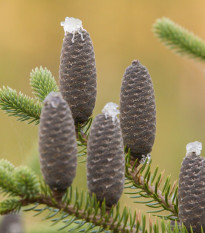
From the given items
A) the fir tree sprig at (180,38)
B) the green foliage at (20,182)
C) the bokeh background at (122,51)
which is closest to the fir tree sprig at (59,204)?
the green foliage at (20,182)

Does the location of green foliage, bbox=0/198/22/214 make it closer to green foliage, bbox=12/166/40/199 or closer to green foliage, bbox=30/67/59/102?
green foliage, bbox=12/166/40/199

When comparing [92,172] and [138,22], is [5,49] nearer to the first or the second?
[138,22]

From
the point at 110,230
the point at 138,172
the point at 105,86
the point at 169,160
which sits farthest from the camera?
the point at 105,86

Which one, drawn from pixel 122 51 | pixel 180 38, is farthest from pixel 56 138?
pixel 122 51

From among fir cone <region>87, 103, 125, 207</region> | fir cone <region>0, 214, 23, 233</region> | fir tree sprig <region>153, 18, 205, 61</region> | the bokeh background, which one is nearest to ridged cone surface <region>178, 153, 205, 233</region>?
fir cone <region>87, 103, 125, 207</region>

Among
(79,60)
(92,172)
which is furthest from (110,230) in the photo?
(79,60)

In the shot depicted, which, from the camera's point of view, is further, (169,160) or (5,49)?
(5,49)

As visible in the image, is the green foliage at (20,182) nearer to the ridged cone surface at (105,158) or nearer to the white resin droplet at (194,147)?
the ridged cone surface at (105,158)
